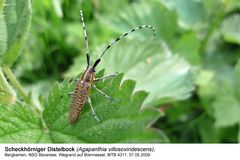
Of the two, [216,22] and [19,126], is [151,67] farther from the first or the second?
[19,126]

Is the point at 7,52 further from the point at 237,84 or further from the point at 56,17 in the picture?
the point at 237,84

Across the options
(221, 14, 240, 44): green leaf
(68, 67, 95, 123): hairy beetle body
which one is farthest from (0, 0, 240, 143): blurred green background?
(68, 67, 95, 123): hairy beetle body

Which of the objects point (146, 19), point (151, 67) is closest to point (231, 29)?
point (146, 19)

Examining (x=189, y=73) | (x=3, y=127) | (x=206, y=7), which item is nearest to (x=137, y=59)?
(x=189, y=73)

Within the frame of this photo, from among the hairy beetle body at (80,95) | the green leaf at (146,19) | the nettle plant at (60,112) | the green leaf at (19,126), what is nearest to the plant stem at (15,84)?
the nettle plant at (60,112)

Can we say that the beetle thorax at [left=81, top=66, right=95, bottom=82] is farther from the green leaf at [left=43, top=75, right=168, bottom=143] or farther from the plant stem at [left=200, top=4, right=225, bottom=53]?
the plant stem at [left=200, top=4, right=225, bottom=53]
